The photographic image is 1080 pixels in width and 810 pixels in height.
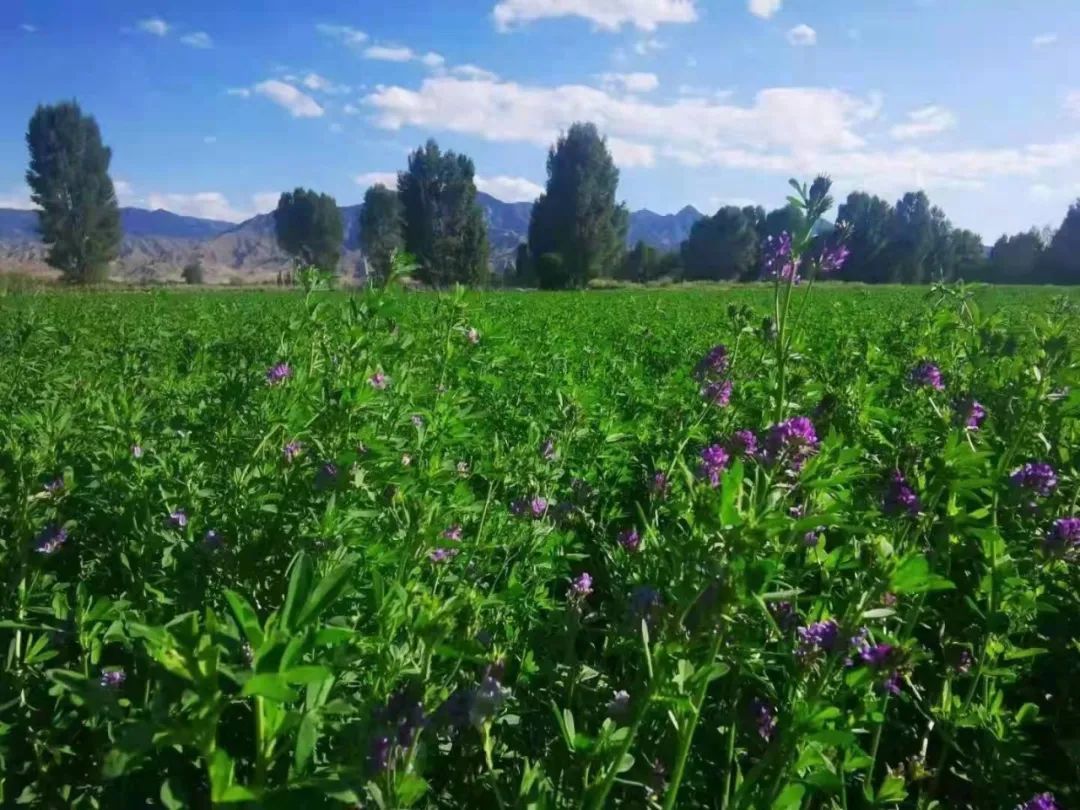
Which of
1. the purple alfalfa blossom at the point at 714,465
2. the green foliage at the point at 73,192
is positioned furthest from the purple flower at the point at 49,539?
the green foliage at the point at 73,192

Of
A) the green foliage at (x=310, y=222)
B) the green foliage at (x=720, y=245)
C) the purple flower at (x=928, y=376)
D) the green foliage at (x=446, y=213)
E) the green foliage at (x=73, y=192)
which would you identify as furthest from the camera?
the green foliage at (x=310, y=222)

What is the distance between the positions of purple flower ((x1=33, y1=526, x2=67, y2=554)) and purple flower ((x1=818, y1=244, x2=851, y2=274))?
85.5 inches

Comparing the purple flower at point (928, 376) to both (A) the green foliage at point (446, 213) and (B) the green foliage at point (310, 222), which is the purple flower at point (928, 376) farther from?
(B) the green foliage at point (310, 222)

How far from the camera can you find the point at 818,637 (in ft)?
4.74

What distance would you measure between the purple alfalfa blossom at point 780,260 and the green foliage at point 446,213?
50140mm

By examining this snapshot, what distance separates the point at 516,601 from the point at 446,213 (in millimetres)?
53402

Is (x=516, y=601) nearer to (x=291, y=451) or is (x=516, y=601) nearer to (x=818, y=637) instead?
(x=291, y=451)

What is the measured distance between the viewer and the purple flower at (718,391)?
281cm

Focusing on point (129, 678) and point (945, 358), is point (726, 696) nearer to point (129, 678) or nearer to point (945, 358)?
point (129, 678)

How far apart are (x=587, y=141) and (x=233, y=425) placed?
56927 mm

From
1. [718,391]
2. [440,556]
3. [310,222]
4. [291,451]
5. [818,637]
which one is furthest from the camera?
[310,222]

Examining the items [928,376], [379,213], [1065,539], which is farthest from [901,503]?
[379,213]

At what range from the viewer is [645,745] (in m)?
1.81

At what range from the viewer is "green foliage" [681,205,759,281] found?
6444 centimetres
